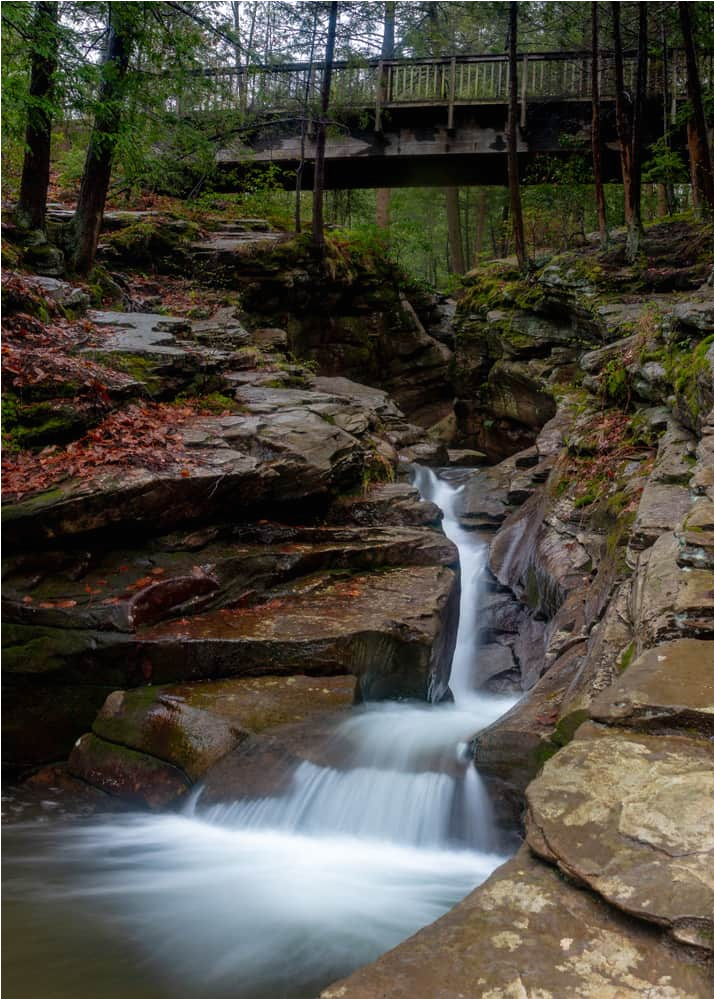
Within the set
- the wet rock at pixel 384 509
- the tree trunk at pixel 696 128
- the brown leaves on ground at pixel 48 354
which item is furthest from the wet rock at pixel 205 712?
the tree trunk at pixel 696 128

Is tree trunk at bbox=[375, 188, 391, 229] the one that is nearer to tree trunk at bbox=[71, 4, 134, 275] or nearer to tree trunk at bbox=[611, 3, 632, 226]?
tree trunk at bbox=[611, 3, 632, 226]

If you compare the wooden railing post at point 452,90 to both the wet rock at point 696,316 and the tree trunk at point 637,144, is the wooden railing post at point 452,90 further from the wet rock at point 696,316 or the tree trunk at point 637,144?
the wet rock at point 696,316

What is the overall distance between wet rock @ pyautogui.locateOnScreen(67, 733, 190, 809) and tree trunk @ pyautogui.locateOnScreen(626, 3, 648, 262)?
13.9 m

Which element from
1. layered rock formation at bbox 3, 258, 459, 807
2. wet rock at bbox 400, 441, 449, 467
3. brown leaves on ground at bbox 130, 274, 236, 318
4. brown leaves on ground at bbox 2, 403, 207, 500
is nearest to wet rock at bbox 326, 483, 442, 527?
layered rock formation at bbox 3, 258, 459, 807

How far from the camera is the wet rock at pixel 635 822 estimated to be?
8.55ft

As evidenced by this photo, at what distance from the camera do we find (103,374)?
9.01 metres

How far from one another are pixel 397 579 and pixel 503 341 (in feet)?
33.7

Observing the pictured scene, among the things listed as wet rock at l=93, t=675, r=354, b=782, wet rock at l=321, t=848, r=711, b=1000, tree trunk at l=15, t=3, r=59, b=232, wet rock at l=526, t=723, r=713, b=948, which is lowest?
wet rock at l=93, t=675, r=354, b=782

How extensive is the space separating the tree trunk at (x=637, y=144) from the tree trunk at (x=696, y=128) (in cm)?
92

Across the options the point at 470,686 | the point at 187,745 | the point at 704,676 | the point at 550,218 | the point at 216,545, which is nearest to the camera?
the point at 704,676

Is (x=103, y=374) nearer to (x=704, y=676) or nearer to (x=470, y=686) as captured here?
(x=470, y=686)

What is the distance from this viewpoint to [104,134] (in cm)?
1050

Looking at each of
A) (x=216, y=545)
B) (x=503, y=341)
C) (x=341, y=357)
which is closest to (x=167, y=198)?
(x=341, y=357)

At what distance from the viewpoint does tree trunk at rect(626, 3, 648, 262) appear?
14031 millimetres
